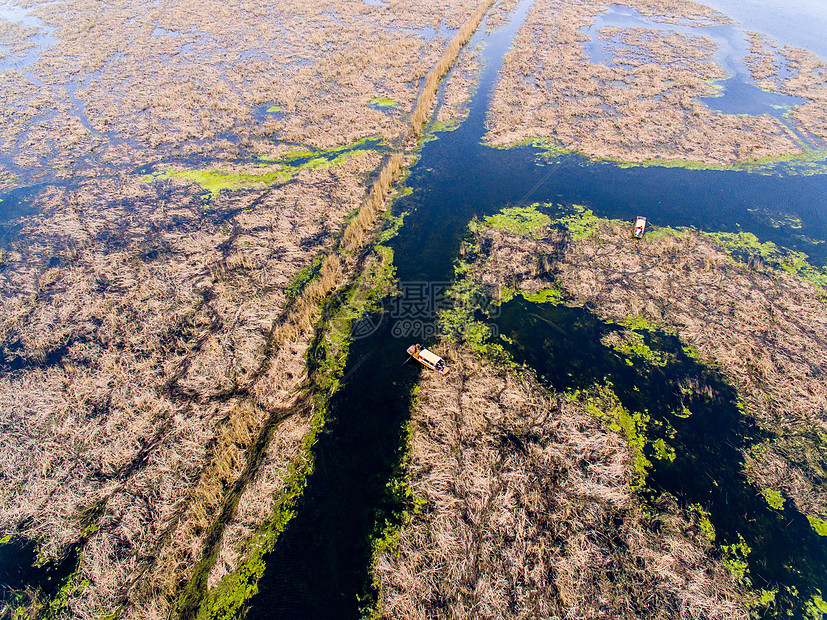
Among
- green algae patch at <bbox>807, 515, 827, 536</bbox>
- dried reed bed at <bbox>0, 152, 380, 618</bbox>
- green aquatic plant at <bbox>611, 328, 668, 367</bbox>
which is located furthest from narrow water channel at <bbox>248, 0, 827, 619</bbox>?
dried reed bed at <bbox>0, 152, 380, 618</bbox>

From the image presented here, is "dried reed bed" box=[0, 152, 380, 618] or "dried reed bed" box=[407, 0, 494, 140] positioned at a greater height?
"dried reed bed" box=[407, 0, 494, 140]

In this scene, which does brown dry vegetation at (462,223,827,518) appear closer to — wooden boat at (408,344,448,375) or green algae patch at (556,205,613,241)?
green algae patch at (556,205,613,241)

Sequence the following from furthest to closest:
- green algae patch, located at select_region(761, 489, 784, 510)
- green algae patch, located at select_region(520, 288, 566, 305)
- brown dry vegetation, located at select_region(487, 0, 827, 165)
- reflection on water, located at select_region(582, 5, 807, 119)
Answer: reflection on water, located at select_region(582, 5, 807, 119) < brown dry vegetation, located at select_region(487, 0, 827, 165) < green algae patch, located at select_region(520, 288, 566, 305) < green algae patch, located at select_region(761, 489, 784, 510)

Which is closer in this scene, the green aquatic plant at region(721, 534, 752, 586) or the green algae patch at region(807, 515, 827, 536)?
the green aquatic plant at region(721, 534, 752, 586)

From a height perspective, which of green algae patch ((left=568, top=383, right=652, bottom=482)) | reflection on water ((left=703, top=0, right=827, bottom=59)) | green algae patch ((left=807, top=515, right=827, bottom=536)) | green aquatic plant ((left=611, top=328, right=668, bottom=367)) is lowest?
green algae patch ((left=807, top=515, right=827, bottom=536))

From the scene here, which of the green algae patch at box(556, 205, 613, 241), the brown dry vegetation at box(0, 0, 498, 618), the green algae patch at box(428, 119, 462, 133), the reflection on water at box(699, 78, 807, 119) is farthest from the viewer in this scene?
the reflection on water at box(699, 78, 807, 119)

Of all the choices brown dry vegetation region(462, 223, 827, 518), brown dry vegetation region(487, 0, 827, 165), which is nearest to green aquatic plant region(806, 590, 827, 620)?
brown dry vegetation region(462, 223, 827, 518)

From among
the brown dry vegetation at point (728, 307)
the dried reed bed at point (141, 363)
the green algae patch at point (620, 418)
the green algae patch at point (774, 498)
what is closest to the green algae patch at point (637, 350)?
the brown dry vegetation at point (728, 307)
